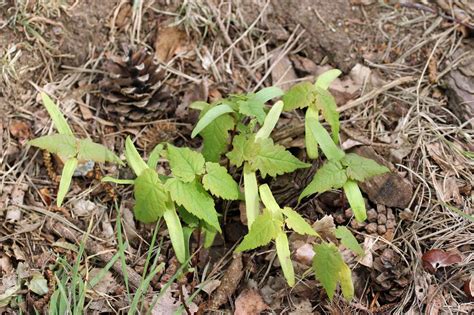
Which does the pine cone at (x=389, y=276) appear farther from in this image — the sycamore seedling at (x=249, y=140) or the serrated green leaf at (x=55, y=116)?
the serrated green leaf at (x=55, y=116)

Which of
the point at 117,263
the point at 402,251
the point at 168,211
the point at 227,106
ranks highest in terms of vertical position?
the point at 227,106

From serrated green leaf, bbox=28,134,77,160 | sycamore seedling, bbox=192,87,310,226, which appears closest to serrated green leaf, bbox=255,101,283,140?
sycamore seedling, bbox=192,87,310,226

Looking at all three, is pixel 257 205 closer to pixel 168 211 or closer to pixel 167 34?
pixel 168 211

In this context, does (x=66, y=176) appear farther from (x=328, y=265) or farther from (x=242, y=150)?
(x=328, y=265)

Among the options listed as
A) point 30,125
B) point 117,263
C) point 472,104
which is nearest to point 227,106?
point 117,263

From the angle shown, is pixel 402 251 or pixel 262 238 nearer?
pixel 262 238

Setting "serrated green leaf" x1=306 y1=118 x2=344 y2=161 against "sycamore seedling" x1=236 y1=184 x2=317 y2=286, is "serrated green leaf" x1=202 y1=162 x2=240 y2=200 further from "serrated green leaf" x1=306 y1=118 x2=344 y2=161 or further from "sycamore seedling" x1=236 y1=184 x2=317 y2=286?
"serrated green leaf" x1=306 y1=118 x2=344 y2=161
